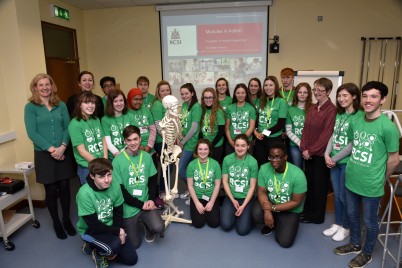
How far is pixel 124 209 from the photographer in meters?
2.76

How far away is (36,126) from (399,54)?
5638mm

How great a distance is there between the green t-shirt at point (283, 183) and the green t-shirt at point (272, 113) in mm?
681

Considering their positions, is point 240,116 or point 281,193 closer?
point 281,193

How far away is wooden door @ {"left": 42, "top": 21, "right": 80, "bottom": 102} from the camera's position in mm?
4671

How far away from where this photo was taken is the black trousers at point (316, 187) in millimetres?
3047

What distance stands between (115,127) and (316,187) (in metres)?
2.22

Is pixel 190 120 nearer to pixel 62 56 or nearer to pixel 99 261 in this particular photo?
pixel 99 261

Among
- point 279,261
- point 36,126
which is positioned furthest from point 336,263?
point 36,126

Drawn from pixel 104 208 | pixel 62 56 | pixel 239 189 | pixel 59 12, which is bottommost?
pixel 239 189

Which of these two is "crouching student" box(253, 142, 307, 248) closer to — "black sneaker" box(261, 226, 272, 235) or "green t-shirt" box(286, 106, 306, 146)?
"black sneaker" box(261, 226, 272, 235)

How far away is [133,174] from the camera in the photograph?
278 centimetres

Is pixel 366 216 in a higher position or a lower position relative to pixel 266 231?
higher

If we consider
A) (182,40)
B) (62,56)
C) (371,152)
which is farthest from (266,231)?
(62,56)

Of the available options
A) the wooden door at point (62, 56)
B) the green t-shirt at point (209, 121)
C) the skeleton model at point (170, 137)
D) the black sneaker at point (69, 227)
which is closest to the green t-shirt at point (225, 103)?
the green t-shirt at point (209, 121)
